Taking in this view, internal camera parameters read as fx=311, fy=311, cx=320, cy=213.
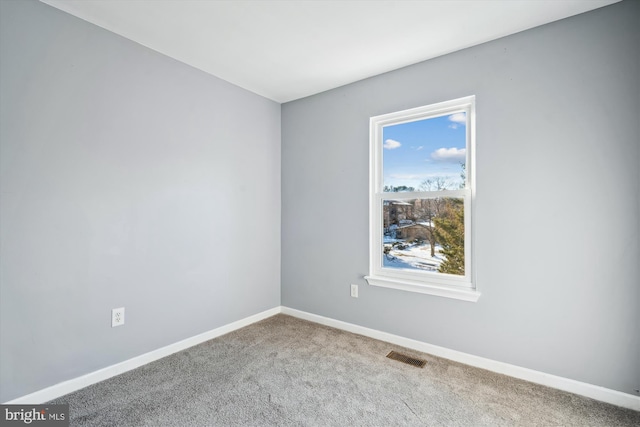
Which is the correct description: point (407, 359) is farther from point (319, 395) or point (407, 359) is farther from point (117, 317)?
point (117, 317)

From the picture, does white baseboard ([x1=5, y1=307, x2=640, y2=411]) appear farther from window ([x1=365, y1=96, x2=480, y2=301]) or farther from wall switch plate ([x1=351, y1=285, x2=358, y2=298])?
window ([x1=365, y1=96, x2=480, y2=301])

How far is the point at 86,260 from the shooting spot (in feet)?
6.88

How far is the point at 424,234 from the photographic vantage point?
2.75 metres

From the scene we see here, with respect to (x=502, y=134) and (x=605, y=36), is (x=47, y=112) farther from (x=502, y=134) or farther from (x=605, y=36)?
(x=605, y=36)

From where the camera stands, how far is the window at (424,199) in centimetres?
252

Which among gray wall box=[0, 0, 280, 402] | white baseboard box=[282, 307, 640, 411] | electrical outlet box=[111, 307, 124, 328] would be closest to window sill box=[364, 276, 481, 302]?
white baseboard box=[282, 307, 640, 411]

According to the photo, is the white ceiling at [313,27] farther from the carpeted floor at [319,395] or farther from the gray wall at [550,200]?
the carpeted floor at [319,395]

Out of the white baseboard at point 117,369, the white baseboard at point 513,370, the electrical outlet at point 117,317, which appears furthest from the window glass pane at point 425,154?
the electrical outlet at point 117,317

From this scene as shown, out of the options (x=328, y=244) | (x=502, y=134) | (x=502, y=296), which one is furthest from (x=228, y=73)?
(x=502, y=296)

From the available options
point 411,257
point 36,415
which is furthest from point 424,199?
point 36,415

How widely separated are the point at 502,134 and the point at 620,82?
2.18 feet

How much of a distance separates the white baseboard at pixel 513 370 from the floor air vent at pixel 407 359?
0.57ft

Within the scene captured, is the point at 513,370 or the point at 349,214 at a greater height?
the point at 349,214

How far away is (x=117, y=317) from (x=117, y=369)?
1.21ft
